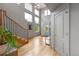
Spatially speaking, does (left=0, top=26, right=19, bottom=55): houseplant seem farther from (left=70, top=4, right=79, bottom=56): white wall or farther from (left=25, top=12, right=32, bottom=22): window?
(left=70, top=4, right=79, bottom=56): white wall

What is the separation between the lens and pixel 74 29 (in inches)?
130

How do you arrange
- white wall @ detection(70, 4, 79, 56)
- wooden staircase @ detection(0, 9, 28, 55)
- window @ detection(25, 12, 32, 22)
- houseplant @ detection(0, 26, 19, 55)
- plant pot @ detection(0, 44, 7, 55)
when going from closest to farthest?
houseplant @ detection(0, 26, 19, 55)
plant pot @ detection(0, 44, 7, 55)
wooden staircase @ detection(0, 9, 28, 55)
white wall @ detection(70, 4, 79, 56)
window @ detection(25, 12, 32, 22)

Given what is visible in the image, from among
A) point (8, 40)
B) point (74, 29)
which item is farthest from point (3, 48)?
point (74, 29)

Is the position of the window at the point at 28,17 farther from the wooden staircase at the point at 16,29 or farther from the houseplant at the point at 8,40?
the houseplant at the point at 8,40

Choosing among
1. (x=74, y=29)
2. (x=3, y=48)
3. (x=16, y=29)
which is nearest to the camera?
(x=3, y=48)

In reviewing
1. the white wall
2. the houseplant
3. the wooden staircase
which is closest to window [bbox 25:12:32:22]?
the wooden staircase

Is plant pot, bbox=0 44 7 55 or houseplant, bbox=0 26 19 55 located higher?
houseplant, bbox=0 26 19 55

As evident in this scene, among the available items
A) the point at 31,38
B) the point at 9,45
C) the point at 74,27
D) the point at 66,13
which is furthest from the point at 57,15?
the point at 9,45

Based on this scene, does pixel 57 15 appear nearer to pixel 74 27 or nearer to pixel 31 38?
pixel 74 27

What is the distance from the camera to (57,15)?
448 cm

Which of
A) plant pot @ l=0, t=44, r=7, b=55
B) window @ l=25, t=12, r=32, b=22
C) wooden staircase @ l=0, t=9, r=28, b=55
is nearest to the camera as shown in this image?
plant pot @ l=0, t=44, r=7, b=55

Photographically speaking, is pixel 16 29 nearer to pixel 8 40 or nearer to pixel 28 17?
pixel 8 40

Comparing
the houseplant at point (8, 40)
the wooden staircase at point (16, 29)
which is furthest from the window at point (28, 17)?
the houseplant at point (8, 40)

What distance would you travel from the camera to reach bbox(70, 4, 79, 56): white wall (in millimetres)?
3117
